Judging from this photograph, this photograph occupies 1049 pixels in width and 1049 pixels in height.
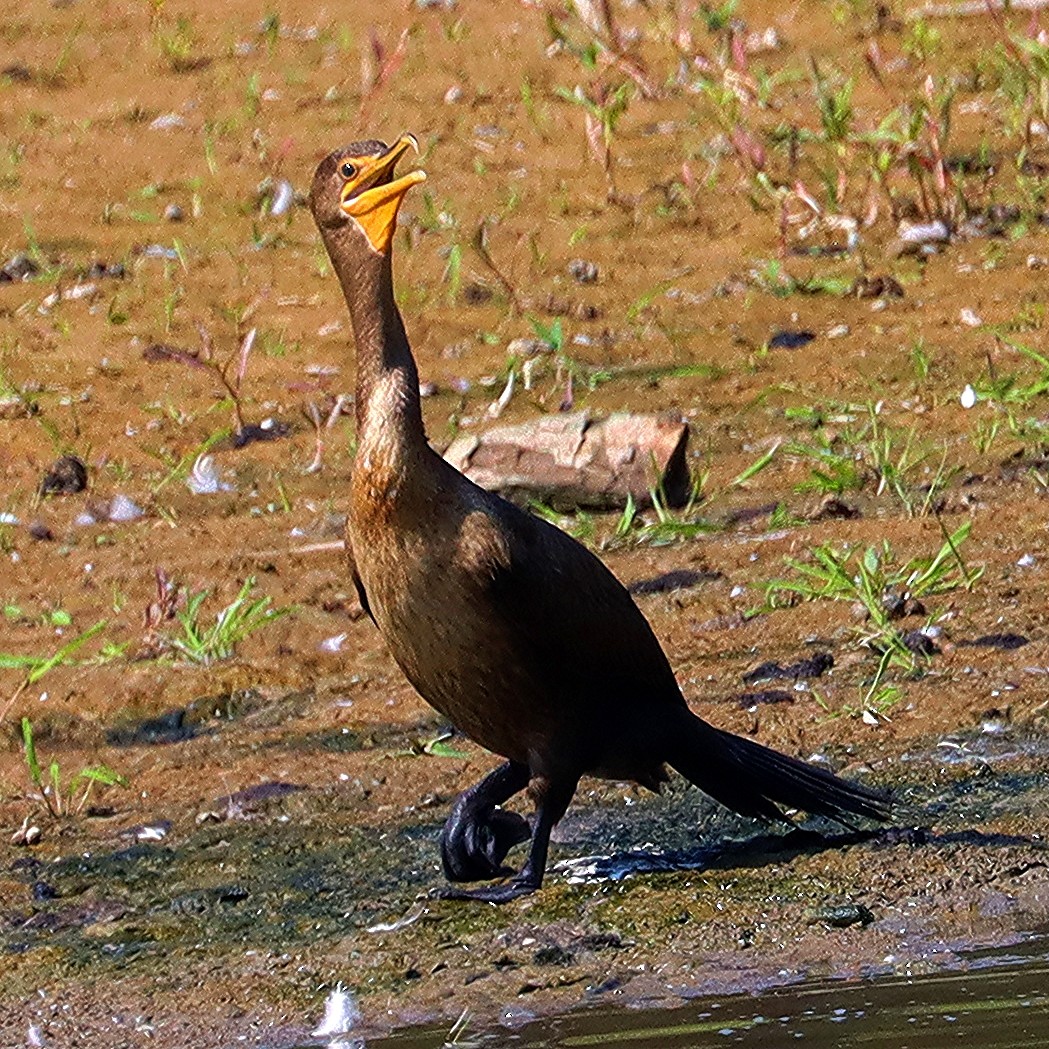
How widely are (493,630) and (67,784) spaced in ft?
5.27

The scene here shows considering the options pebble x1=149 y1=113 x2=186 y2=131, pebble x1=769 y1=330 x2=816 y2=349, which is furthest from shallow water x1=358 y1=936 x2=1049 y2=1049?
pebble x1=149 y1=113 x2=186 y2=131

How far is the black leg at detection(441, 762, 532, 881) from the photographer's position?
17.1ft

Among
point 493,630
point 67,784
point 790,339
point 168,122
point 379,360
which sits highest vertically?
point 379,360

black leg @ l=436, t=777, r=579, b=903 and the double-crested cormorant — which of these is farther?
black leg @ l=436, t=777, r=579, b=903

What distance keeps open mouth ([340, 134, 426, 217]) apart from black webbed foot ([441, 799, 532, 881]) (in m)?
1.31

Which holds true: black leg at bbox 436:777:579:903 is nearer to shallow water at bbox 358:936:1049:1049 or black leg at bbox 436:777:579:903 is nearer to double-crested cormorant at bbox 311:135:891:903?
double-crested cormorant at bbox 311:135:891:903

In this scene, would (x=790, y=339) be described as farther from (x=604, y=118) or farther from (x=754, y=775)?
(x=754, y=775)

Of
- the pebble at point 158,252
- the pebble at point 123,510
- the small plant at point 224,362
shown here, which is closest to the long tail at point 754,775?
the pebble at point 123,510

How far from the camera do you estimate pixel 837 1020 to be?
4.64 metres

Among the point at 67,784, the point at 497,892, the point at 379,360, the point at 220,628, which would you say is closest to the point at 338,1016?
the point at 497,892

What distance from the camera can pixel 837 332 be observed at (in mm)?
8875

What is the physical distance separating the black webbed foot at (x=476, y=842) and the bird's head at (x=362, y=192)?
1.23 m

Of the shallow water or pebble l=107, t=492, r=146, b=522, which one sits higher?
the shallow water

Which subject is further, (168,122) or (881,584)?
(168,122)
